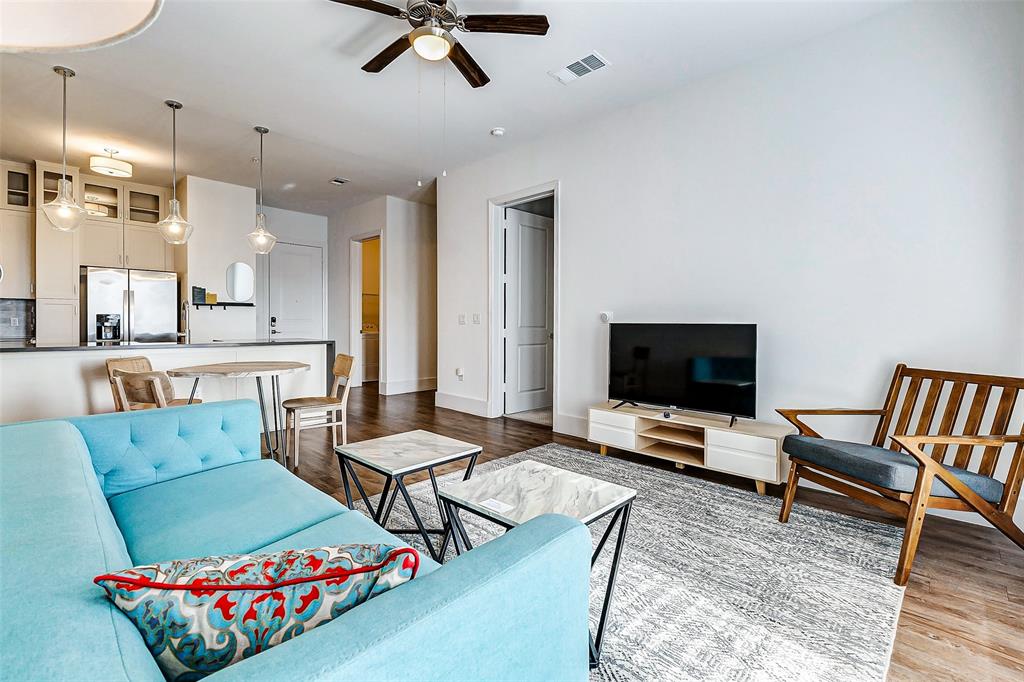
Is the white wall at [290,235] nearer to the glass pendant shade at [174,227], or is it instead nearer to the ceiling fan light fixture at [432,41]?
the glass pendant shade at [174,227]

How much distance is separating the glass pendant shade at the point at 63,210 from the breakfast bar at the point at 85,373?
94 cm

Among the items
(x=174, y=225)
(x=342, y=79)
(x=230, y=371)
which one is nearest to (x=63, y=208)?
(x=174, y=225)

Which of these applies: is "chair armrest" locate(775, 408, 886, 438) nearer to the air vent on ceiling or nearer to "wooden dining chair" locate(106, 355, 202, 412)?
the air vent on ceiling

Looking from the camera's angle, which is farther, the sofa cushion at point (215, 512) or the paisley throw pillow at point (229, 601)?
the sofa cushion at point (215, 512)

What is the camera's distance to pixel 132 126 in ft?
14.3

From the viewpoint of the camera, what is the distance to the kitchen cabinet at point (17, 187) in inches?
204

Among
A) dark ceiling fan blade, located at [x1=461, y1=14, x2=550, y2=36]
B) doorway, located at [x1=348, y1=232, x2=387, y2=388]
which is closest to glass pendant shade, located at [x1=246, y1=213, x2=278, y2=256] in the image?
doorway, located at [x1=348, y1=232, x2=387, y2=388]

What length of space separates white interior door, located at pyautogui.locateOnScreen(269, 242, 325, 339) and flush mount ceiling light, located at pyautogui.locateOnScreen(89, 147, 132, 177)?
2.25 m

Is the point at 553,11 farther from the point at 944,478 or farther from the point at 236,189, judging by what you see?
the point at 236,189

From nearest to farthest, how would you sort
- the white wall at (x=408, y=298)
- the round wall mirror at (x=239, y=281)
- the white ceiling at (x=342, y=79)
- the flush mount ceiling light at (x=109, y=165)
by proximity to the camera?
1. the white ceiling at (x=342, y=79)
2. the flush mount ceiling light at (x=109, y=165)
3. the round wall mirror at (x=239, y=281)
4. the white wall at (x=408, y=298)

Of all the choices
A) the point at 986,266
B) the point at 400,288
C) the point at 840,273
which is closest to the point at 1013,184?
the point at 986,266

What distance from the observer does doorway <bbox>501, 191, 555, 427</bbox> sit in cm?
539

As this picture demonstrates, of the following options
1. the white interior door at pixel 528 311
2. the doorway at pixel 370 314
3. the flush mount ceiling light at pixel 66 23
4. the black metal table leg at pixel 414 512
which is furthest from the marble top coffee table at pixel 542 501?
the doorway at pixel 370 314

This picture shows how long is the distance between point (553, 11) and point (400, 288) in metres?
4.59
